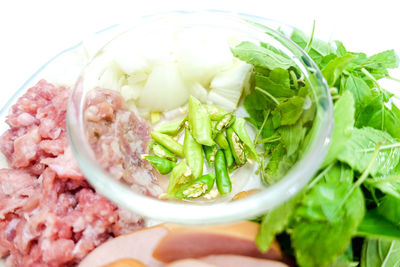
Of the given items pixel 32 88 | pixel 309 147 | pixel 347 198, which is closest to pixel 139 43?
pixel 32 88

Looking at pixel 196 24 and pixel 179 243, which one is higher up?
pixel 196 24

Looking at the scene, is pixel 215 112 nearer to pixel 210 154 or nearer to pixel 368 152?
pixel 210 154

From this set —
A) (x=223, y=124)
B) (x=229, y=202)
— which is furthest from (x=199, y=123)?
(x=229, y=202)

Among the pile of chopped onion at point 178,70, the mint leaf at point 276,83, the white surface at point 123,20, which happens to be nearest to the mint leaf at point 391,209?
the mint leaf at point 276,83

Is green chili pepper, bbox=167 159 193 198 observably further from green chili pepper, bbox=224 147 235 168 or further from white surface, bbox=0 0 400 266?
white surface, bbox=0 0 400 266

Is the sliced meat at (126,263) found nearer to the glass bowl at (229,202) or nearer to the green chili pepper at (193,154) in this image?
the glass bowl at (229,202)

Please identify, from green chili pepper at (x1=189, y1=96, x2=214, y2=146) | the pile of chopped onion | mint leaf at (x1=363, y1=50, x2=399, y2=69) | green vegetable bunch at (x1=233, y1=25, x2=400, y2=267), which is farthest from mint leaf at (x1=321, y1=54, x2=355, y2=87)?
green chili pepper at (x1=189, y1=96, x2=214, y2=146)

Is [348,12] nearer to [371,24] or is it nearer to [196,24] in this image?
[371,24]
